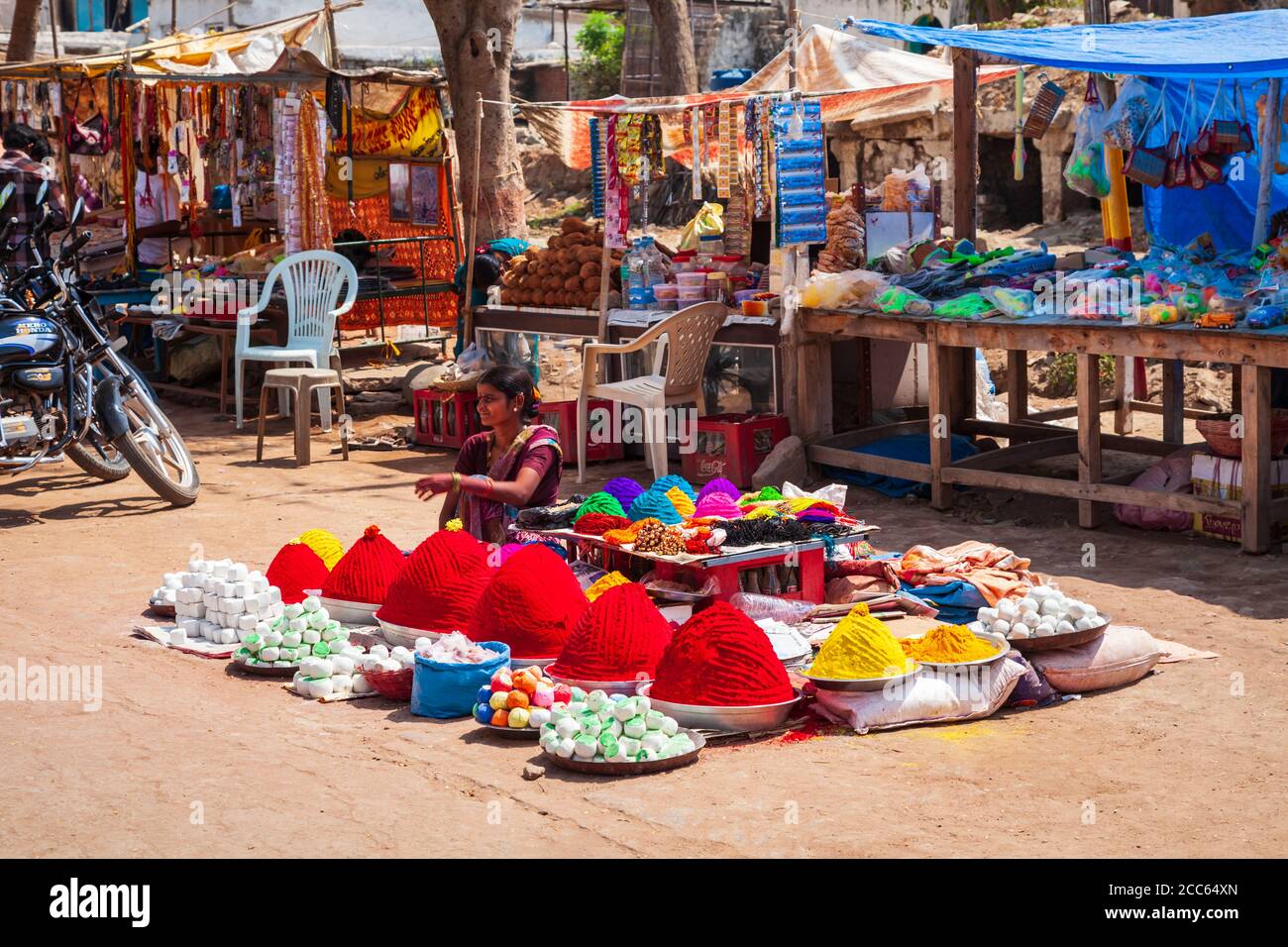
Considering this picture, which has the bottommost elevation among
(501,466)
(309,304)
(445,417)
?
(445,417)

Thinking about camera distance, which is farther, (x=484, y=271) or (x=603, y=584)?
(x=484, y=271)

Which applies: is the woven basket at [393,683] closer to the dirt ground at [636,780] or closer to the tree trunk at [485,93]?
the dirt ground at [636,780]

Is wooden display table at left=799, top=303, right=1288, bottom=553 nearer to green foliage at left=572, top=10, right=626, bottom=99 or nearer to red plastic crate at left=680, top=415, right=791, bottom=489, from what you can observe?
red plastic crate at left=680, top=415, right=791, bottom=489

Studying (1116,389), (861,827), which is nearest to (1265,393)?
(1116,389)

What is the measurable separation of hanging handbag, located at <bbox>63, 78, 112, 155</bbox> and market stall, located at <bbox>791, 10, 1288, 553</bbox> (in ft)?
26.0

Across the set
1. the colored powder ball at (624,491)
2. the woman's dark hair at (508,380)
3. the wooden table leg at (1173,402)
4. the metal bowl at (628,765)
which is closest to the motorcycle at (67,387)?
the woman's dark hair at (508,380)

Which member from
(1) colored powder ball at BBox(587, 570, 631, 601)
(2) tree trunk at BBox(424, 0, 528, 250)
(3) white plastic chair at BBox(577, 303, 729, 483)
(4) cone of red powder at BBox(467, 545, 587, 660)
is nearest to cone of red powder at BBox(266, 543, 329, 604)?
(4) cone of red powder at BBox(467, 545, 587, 660)

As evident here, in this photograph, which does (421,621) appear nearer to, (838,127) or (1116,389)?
(1116,389)

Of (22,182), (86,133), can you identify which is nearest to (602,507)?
(22,182)

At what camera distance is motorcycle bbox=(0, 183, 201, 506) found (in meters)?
8.06

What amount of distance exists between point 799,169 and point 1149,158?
230 cm

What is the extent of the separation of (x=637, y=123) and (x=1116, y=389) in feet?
12.3

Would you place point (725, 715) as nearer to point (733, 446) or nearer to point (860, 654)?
point (860, 654)

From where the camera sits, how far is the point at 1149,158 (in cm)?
930
